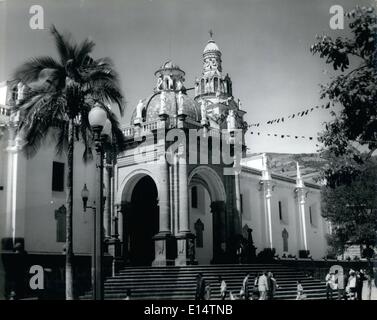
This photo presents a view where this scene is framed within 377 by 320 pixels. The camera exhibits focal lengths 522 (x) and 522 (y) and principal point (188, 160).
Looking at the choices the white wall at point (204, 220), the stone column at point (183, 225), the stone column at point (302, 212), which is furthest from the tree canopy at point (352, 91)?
the stone column at point (302, 212)

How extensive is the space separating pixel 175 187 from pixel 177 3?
527 inches

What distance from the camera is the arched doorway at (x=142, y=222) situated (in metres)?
27.0

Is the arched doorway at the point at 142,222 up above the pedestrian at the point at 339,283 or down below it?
above

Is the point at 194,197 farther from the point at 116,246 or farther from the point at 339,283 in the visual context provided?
the point at 339,283

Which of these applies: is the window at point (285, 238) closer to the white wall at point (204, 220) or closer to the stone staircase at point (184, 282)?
the white wall at point (204, 220)

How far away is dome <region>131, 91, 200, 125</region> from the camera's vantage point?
27.0 m

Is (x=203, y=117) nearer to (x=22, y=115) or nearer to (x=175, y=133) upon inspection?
(x=175, y=133)

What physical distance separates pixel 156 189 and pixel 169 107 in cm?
466

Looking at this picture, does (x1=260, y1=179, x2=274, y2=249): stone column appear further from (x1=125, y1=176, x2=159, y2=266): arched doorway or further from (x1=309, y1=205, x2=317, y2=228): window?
(x1=125, y1=176, x2=159, y2=266): arched doorway

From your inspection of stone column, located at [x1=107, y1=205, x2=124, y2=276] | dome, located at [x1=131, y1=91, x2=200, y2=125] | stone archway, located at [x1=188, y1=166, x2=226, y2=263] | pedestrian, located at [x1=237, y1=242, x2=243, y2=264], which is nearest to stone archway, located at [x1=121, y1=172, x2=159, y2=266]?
stone column, located at [x1=107, y1=205, x2=124, y2=276]

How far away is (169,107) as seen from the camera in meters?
27.0

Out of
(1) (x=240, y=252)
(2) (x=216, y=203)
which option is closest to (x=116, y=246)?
(2) (x=216, y=203)

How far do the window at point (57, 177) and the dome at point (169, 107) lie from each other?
522cm

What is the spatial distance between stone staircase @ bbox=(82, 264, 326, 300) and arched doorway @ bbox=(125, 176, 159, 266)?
259 cm
